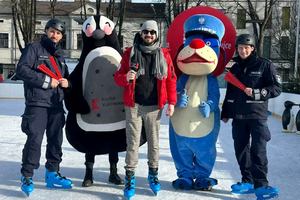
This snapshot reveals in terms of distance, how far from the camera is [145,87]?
12.4 ft

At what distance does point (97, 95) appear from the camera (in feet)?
13.6

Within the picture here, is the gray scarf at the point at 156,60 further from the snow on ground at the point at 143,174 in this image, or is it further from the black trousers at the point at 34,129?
the snow on ground at the point at 143,174

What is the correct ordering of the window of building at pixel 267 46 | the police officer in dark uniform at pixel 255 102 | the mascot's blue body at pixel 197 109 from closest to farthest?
the police officer in dark uniform at pixel 255 102 → the mascot's blue body at pixel 197 109 → the window of building at pixel 267 46

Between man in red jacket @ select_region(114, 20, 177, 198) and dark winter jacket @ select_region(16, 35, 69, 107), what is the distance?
65 cm

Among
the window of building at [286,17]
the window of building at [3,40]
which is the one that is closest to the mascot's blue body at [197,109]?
the window of building at [286,17]

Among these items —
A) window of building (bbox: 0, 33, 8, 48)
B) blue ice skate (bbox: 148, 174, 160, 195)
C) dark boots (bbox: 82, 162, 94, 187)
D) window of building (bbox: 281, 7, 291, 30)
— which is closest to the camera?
blue ice skate (bbox: 148, 174, 160, 195)

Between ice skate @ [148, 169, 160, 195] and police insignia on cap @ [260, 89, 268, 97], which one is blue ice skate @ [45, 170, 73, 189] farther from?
police insignia on cap @ [260, 89, 268, 97]

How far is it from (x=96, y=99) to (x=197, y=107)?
3.31 ft

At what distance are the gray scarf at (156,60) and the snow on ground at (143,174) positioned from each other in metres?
1.18

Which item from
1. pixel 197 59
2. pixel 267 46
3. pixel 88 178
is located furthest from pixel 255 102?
pixel 267 46

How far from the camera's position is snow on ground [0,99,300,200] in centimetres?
400

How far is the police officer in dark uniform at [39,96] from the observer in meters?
3.81

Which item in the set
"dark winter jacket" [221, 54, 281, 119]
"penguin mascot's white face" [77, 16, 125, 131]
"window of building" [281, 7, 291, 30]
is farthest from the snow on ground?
"window of building" [281, 7, 291, 30]

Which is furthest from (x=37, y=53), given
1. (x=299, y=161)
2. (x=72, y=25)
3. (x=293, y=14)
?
(x=72, y=25)
